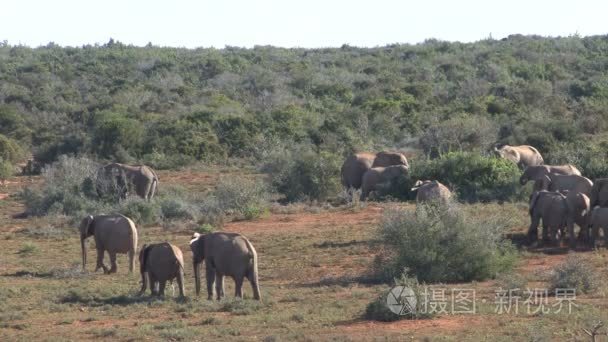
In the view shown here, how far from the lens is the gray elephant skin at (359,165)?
99.5 feet

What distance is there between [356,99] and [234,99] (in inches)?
283

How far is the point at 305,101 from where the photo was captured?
58.2 metres

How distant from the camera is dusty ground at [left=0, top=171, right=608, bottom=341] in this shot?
14.0 m

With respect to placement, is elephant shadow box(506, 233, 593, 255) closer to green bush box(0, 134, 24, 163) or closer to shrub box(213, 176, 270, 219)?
shrub box(213, 176, 270, 219)

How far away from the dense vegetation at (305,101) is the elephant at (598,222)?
8041mm

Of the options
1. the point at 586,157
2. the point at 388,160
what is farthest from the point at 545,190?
the point at 388,160

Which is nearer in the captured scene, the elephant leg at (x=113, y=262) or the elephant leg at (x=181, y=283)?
the elephant leg at (x=181, y=283)

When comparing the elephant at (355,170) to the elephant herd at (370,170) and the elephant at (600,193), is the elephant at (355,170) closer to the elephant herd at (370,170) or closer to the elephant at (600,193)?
the elephant herd at (370,170)

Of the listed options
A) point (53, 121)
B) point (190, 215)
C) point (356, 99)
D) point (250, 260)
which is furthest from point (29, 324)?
point (356, 99)

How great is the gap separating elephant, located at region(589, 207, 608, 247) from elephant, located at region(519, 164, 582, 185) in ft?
14.5

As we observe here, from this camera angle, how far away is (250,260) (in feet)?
52.9

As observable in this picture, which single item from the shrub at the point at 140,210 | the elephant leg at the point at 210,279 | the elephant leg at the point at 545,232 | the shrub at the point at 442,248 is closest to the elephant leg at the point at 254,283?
the elephant leg at the point at 210,279

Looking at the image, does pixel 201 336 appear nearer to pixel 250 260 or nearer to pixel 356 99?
pixel 250 260

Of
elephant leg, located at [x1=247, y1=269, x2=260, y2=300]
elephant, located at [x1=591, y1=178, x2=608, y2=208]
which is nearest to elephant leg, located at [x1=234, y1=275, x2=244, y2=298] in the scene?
elephant leg, located at [x1=247, y1=269, x2=260, y2=300]
